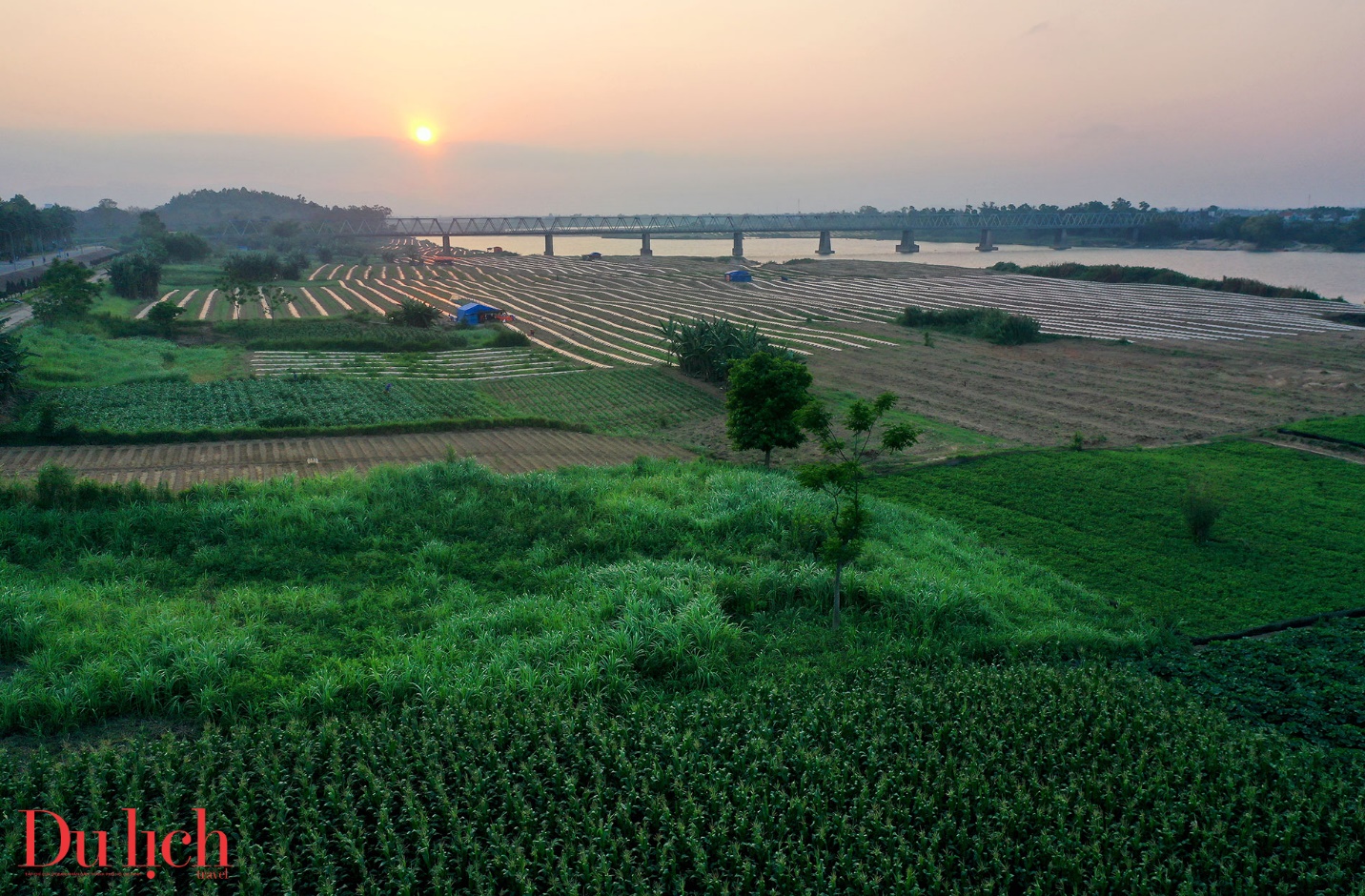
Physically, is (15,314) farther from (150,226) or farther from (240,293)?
(150,226)

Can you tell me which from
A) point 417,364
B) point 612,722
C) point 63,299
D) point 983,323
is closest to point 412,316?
point 417,364

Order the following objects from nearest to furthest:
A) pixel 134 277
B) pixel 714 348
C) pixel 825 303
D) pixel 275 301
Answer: pixel 714 348
pixel 275 301
pixel 134 277
pixel 825 303

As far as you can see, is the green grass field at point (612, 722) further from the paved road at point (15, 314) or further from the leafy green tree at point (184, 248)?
the leafy green tree at point (184, 248)

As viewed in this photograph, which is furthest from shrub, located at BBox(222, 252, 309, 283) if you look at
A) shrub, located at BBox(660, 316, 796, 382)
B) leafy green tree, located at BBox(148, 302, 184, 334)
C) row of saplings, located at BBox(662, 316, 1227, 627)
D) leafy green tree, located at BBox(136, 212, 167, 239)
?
leafy green tree, located at BBox(136, 212, 167, 239)

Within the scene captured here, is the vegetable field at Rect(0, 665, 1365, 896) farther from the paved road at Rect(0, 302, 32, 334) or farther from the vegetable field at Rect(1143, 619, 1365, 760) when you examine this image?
the paved road at Rect(0, 302, 32, 334)

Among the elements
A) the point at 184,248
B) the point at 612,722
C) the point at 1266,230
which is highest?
the point at 1266,230

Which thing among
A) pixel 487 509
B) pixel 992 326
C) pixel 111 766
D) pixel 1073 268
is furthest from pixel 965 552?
pixel 1073 268
